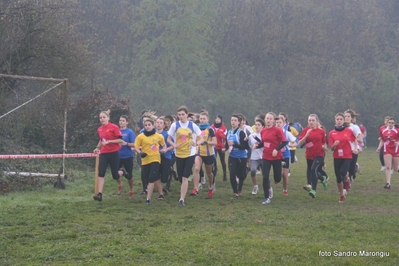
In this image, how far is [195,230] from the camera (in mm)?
9664

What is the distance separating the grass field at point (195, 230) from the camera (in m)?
7.82

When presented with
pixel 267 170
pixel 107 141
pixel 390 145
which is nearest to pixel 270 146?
pixel 267 170

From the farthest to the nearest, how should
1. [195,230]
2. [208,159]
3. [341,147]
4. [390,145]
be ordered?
[390,145] → [208,159] → [341,147] → [195,230]

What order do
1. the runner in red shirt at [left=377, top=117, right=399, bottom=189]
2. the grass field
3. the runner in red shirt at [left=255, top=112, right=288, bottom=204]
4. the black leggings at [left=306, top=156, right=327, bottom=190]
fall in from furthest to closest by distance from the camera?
1. the runner in red shirt at [left=377, top=117, right=399, bottom=189]
2. the black leggings at [left=306, top=156, right=327, bottom=190]
3. the runner in red shirt at [left=255, top=112, right=288, bottom=204]
4. the grass field

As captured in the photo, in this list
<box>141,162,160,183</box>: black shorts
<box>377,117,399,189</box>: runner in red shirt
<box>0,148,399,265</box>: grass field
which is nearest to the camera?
<box>0,148,399,265</box>: grass field

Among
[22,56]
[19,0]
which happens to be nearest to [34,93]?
[22,56]

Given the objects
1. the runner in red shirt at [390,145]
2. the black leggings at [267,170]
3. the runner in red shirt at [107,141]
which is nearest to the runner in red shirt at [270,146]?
the black leggings at [267,170]

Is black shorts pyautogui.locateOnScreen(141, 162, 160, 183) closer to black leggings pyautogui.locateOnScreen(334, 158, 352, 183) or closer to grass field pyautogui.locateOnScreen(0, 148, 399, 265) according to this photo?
grass field pyautogui.locateOnScreen(0, 148, 399, 265)

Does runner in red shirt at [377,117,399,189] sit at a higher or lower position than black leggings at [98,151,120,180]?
higher

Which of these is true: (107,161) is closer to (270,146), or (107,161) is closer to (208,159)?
(208,159)

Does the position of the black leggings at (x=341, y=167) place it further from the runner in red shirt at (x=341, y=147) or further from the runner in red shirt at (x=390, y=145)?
the runner in red shirt at (x=390, y=145)

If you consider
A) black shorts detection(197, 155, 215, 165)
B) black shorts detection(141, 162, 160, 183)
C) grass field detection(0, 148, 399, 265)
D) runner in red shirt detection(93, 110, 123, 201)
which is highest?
runner in red shirt detection(93, 110, 123, 201)

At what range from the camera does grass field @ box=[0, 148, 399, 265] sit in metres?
7.82

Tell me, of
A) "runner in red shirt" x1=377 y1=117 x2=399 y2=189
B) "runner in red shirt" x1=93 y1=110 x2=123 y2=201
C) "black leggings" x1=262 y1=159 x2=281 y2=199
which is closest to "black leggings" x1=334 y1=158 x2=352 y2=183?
"black leggings" x1=262 y1=159 x2=281 y2=199
